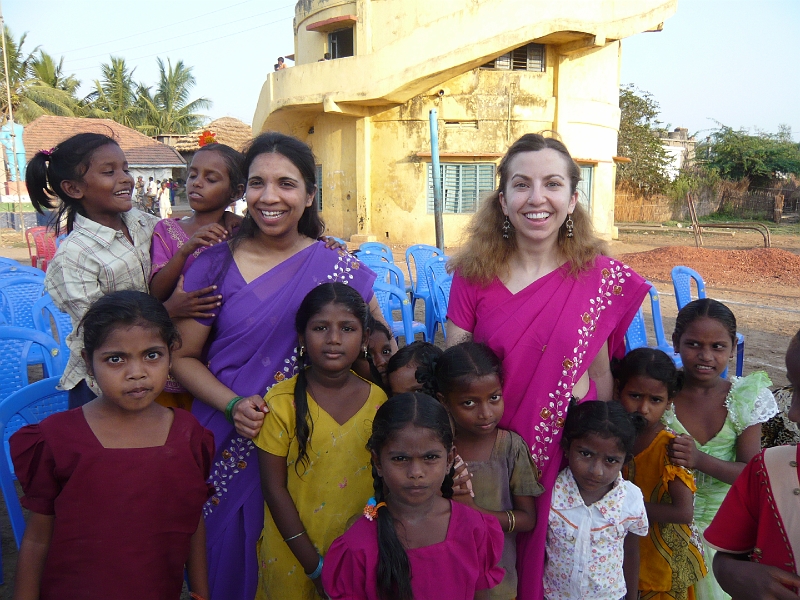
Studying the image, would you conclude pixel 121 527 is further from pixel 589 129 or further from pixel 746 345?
pixel 589 129

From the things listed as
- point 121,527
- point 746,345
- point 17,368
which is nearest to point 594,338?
point 121,527

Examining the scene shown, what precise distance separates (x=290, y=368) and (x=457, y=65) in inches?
540

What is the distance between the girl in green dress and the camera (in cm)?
220

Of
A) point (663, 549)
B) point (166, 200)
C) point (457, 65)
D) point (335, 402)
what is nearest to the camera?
point (335, 402)

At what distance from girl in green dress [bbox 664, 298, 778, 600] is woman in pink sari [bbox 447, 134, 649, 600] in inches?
14.2

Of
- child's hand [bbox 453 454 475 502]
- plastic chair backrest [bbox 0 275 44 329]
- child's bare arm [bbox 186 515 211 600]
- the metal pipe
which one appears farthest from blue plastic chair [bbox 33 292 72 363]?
the metal pipe

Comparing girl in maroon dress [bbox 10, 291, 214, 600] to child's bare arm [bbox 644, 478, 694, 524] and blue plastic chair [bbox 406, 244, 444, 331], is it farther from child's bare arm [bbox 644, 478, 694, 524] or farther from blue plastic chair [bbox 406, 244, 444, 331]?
blue plastic chair [bbox 406, 244, 444, 331]

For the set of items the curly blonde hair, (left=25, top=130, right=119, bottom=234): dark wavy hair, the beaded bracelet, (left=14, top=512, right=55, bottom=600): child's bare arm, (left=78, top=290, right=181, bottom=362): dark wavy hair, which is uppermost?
(left=25, top=130, right=119, bottom=234): dark wavy hair

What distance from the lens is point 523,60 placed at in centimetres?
1588

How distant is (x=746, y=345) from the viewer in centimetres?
654

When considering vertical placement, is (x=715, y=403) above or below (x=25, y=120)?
below

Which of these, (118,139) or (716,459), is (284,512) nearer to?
(716,459)

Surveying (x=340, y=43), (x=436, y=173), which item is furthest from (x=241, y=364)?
(x=340, y=43)

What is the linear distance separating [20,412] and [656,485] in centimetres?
253
